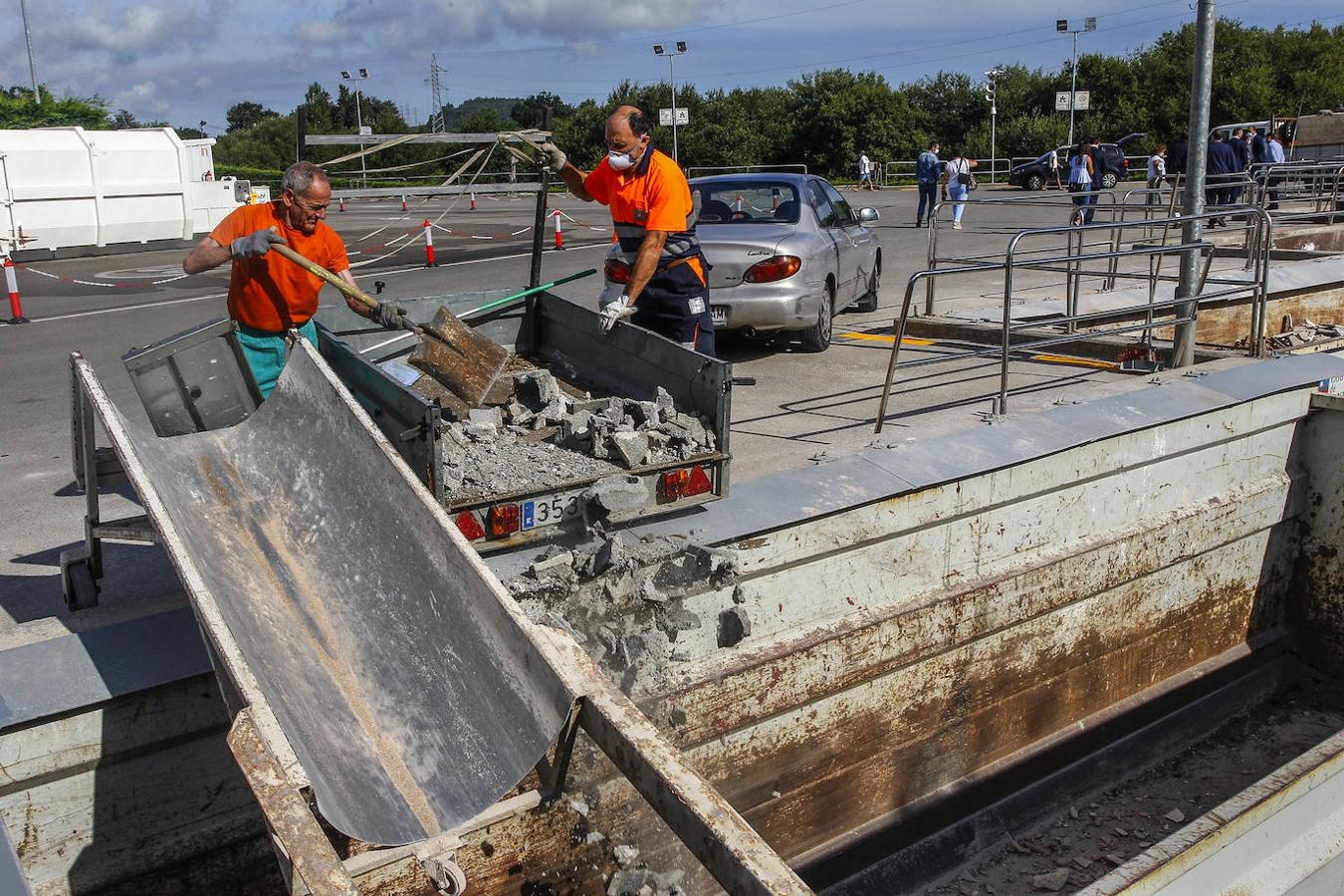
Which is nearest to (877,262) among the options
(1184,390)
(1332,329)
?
(1332,329)

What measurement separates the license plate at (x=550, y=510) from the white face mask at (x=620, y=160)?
7.36 ft

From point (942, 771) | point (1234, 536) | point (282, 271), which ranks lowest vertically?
point (942, 771)

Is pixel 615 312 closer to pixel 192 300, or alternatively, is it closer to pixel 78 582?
pixel 78 582

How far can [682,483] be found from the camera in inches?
197

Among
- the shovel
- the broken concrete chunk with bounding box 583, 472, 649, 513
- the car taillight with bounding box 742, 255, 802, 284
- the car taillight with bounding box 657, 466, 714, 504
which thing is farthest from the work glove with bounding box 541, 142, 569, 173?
the car taillight with bounding box 742, 255, 802, 284

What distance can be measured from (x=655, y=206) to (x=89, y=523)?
3.27 m

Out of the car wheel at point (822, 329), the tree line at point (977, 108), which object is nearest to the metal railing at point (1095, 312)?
the car wheel at point (822, 329)

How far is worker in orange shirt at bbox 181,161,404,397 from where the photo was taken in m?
5.45

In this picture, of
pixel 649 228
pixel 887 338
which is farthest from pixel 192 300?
pixel 649 228

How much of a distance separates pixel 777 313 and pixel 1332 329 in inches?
229

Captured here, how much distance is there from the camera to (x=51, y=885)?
12.3 ft

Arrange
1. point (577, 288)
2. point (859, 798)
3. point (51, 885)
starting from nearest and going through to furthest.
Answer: point (51, 885) < point (859, 798) < point (577, 288)

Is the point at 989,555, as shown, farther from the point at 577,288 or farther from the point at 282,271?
the point at 577,288

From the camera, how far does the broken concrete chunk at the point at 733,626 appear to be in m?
5.07
